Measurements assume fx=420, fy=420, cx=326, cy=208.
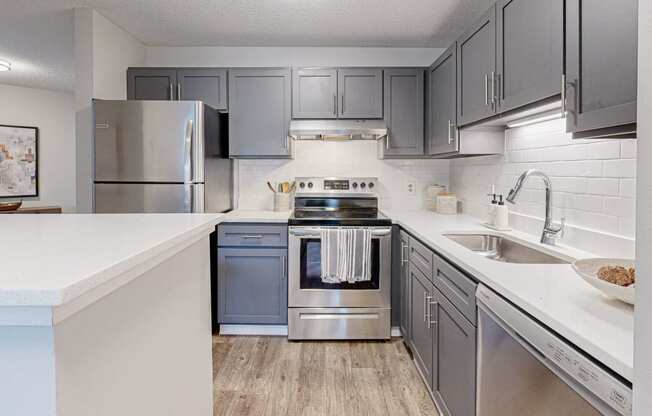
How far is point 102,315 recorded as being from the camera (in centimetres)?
91

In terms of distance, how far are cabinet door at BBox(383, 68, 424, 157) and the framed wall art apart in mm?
4966

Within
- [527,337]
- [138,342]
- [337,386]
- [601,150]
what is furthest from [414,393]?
[138,342]

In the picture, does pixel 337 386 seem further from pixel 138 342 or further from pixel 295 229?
pixel 138 342

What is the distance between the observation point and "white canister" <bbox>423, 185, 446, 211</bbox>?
366cm

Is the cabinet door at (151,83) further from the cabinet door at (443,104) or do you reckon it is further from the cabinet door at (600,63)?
the cabinet door at (600,63)

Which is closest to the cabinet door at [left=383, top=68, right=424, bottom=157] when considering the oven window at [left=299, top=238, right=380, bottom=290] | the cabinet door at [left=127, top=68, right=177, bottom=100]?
the oven window at [left=299, top=238, right=380, bottom=290]

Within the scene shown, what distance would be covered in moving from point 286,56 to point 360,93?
31.5 inches

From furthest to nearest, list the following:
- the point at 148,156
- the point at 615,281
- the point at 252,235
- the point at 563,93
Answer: the point at 252,235 < the point at 148,156 < the point at 563,93 < the point at 615,281

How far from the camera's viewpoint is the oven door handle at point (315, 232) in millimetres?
3029

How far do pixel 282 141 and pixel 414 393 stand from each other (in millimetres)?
2095

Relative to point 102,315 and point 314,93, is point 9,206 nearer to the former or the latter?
point 314,93

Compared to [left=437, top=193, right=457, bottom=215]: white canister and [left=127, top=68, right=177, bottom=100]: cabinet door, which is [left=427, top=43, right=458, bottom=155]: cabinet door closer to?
[left=437, top=193, right=457, bottom=215]: white canister

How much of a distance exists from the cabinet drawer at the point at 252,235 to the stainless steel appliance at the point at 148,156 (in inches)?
13.0

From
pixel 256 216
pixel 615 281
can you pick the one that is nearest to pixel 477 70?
pixel 615 281
